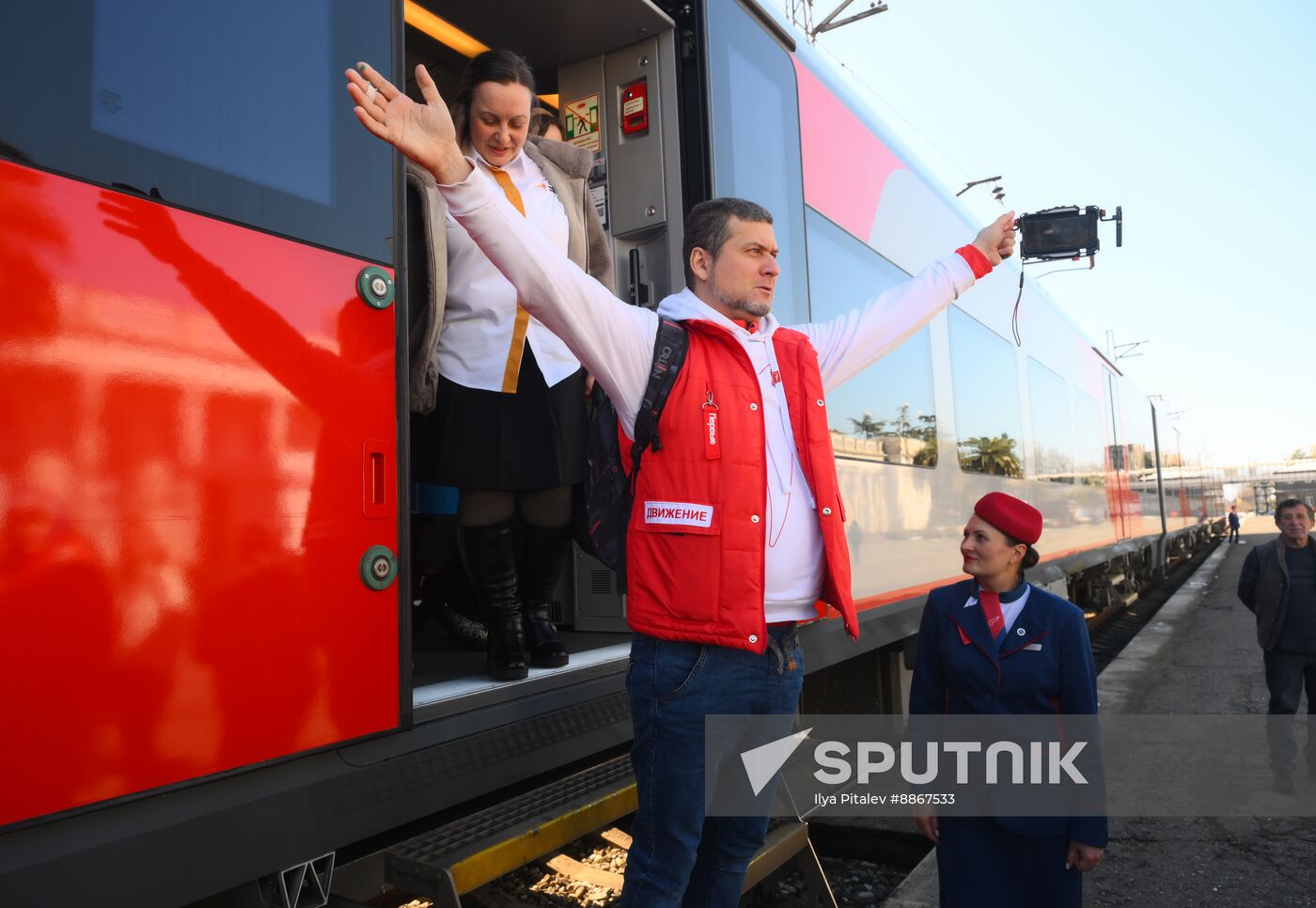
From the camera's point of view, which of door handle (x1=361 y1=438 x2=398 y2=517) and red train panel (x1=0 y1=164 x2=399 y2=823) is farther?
door handle (x1=361 y1=438 x2=398 y2=517)

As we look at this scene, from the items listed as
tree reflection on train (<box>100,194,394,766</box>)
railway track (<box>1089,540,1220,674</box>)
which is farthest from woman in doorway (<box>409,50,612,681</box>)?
railway track (<box>1089,540,1220,674</box>)

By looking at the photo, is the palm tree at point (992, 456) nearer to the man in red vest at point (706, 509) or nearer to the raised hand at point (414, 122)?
the man in red vest at point (706, 509)

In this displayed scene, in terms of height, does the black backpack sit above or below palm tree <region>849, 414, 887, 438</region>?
below

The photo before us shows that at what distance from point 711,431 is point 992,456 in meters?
4.45

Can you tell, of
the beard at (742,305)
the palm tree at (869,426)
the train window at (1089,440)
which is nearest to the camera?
the beard at (742,305)

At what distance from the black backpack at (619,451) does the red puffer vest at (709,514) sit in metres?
0.02

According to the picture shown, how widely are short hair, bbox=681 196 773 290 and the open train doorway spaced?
804 mm

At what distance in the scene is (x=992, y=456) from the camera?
5.76m

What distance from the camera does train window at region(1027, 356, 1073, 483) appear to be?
6996mm

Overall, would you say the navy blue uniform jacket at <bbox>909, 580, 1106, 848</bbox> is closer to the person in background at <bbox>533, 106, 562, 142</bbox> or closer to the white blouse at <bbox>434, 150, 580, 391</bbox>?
the white blouse at <bbox>434, 150, 580, 391</bbox>

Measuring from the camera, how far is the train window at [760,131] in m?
3.03

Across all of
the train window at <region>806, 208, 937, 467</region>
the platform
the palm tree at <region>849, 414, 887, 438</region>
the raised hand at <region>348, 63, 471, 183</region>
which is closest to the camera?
the raised hand at <region>348, 63, 471, 183</region>

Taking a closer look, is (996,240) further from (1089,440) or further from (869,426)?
(1089,440)

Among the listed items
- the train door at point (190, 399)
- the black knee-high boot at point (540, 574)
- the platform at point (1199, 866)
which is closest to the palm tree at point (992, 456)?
the platform at point (1199, 866)
